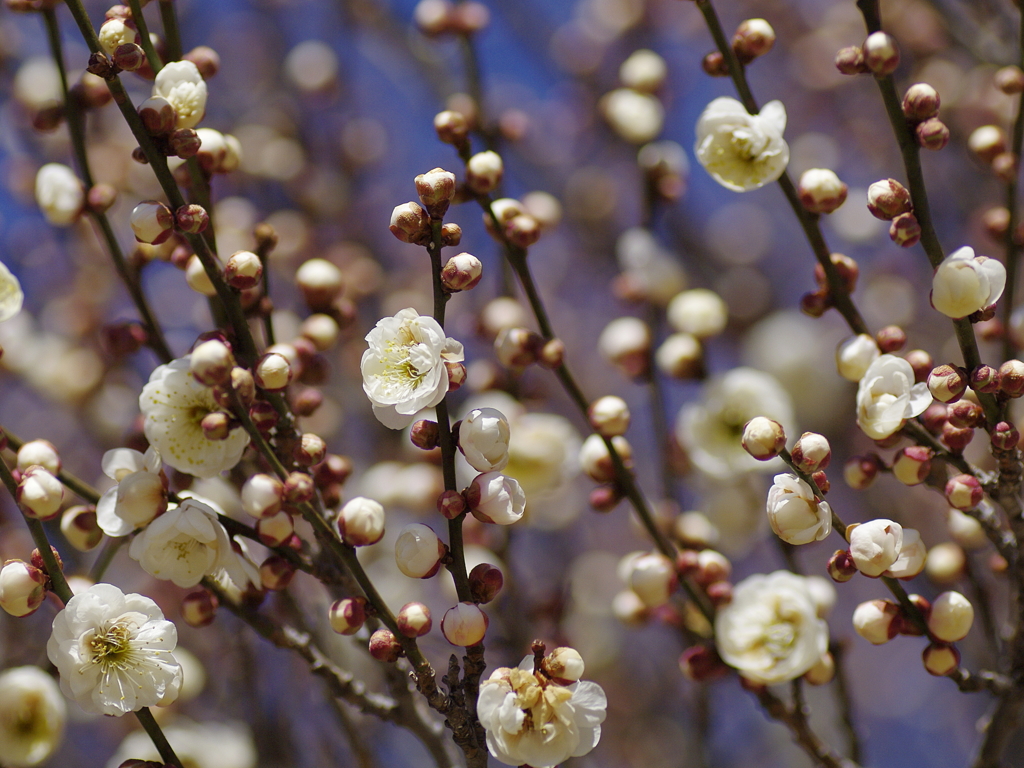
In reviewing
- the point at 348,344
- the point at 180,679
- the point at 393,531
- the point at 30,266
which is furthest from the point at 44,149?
the point at 180,679

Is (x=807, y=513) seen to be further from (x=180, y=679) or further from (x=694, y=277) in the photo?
(x=694, y=277)

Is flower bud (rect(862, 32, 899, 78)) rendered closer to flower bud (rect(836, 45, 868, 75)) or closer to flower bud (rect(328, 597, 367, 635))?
flower bud (rect(836, 45, 868, 75))

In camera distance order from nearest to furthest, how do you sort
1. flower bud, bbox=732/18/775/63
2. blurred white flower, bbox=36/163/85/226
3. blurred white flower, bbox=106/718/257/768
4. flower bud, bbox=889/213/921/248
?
flower bud, bbox=889/213/921/248 → flower bud, bbox=732/18/775/63 → blurred white flower, bbox=36/163/85/226 → blurred white flower, bbox=106/718/257/768

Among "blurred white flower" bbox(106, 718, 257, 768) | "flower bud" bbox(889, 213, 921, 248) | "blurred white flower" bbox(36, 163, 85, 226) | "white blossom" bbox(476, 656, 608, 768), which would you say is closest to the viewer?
"white blossom" bbox(476, 656, 608, 768)

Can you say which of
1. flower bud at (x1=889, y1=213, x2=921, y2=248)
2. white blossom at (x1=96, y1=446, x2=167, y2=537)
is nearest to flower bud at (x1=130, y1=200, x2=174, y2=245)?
white blossom at (x1=96, y1=446, x2=167, y2=537)

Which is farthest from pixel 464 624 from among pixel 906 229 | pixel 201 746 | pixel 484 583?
pixel 201 746

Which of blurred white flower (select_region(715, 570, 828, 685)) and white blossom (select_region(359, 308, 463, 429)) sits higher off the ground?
white blossom (select_region(359, 308, 463, 429))
